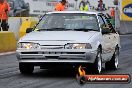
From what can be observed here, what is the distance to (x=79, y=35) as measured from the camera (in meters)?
12.6

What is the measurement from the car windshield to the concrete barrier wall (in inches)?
279

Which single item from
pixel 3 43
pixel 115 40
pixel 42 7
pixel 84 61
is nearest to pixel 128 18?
pixel 42 7

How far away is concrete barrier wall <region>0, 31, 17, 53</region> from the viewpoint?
68.3 feet

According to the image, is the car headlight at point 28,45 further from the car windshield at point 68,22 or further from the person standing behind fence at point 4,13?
the person standing behind fence at point 4,13

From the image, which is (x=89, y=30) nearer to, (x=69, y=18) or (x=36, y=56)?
(x=69, y=18)

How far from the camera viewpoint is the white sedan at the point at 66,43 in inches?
477

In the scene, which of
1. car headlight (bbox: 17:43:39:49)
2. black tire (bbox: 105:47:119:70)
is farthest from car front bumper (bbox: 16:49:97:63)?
black tire (bbox: 105:47:119:70)

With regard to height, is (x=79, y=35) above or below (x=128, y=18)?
above

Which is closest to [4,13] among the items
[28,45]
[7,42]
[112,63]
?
[7,42]

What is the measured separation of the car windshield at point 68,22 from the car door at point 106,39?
27cm

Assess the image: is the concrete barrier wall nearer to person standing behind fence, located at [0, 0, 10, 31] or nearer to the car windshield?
person standing behind fence, located at [0, 0, 10, 31]

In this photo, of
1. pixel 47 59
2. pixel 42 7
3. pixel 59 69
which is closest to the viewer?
pixel 47 59

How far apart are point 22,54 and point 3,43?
8.64m

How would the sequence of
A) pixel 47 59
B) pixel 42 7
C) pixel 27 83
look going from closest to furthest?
pixel 27 83 < pixel 47 59 < pixel 42 7
